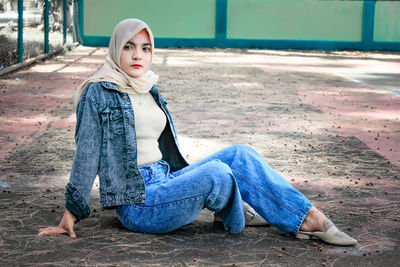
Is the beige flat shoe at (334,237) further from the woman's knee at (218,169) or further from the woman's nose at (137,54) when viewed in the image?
the woman's nose at (137,54)

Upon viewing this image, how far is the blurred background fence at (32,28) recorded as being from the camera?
1324 cm

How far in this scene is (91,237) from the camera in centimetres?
391

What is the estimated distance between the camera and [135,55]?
3859 mm

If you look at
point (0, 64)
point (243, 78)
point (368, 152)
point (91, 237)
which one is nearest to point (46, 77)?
point (0, 64)

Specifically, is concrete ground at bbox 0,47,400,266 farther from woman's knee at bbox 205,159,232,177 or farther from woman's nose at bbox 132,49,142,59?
woman's nose at bbox 132,49,142,59

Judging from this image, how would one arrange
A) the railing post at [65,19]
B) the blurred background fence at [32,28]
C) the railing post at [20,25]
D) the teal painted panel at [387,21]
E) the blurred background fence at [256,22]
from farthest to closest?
1. the teal painted panel at [387,21]
2. the blurred background fence at [256,22]
3. the railing post at [65,19]
4. the railing post at [20,25]
5. the blurred background fence at [32,28]

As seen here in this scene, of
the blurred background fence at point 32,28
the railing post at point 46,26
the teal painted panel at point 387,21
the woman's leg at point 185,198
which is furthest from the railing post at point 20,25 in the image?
the teal painted panel at point 387,21

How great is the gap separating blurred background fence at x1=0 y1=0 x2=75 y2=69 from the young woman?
943 centimetres

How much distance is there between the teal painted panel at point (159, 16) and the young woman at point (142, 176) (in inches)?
872

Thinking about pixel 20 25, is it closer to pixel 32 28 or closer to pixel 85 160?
pixel 32 28

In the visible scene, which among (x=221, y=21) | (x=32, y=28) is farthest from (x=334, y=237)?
(x=221, y=21)

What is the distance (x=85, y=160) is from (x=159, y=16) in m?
22.8

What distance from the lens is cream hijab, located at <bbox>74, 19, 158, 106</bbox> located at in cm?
380

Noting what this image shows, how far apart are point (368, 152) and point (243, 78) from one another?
767 centimetres
